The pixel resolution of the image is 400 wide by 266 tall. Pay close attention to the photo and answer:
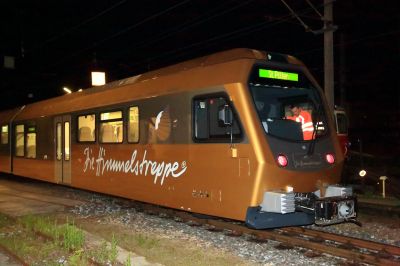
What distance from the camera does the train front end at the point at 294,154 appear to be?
7.45 meters

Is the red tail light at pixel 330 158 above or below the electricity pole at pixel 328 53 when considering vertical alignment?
below

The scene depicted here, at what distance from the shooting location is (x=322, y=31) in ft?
49.1

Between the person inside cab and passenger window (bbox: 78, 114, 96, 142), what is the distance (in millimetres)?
6124

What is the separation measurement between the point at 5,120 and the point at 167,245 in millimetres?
15224

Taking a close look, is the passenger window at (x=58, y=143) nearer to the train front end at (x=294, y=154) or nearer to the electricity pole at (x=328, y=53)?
the electricity pole at (x=328, y=53)

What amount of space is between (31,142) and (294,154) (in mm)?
12168

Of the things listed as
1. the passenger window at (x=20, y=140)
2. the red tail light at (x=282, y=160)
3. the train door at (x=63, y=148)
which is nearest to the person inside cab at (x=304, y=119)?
the red tail light at (x=282, y=160)

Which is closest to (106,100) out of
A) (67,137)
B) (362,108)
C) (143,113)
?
(143,113)

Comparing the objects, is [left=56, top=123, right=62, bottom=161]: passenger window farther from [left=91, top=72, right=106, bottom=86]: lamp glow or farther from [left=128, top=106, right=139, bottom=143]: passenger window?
[left=91, top=72, right=106, bottom=86]: lamp glow

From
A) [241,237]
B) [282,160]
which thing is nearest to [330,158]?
[282,160]

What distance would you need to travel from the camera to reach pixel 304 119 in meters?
8.37

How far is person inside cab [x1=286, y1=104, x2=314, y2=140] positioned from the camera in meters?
8.25

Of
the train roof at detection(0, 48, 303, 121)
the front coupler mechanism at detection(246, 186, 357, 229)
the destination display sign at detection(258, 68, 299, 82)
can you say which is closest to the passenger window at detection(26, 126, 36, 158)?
the train roof at detection(0, 48, 303, 121)

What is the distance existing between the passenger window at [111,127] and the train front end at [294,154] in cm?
→ 434
